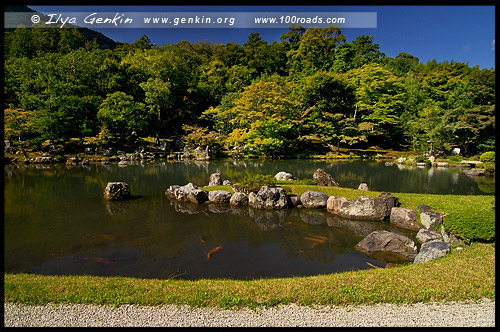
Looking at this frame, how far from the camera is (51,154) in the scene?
35438 mm

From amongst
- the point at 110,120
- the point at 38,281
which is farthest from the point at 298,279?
the point at 110,120

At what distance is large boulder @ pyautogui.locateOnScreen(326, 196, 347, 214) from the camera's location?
1278cm

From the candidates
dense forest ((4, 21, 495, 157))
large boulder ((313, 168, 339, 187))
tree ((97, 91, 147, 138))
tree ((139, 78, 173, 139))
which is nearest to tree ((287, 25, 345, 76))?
dense forest ((4, 21, 495, 157))

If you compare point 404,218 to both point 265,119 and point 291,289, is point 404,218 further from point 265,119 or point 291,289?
point 265,119

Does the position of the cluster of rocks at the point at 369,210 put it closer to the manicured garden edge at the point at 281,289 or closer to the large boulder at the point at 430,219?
the large boulder at the point at 430,219

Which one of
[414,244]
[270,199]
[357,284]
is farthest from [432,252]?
[270,199]

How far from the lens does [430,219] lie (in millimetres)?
10094

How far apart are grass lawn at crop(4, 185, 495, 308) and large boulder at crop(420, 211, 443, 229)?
335 cm

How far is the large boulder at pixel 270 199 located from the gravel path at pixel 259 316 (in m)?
8.46

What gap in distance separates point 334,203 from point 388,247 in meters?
4.48

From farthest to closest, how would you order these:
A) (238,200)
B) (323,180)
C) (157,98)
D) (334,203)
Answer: (157,98) < (323,180) < (238,200) < (334,203)

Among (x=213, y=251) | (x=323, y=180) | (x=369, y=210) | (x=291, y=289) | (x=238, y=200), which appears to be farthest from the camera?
(x=323, y=180)

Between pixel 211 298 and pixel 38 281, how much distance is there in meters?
3.71

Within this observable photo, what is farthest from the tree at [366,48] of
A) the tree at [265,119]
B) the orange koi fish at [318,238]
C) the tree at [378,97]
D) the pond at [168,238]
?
the orange koi fish at [318,238]
